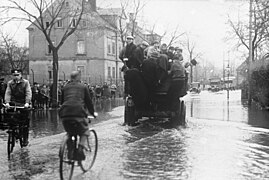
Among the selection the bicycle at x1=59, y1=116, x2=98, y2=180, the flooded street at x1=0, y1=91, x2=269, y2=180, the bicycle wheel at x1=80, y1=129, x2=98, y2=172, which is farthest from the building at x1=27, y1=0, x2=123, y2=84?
the bicycle at x1=59, y1=116, x2=98, y2=180

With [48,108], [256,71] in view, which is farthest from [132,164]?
[48,108]

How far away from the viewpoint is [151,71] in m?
15.0

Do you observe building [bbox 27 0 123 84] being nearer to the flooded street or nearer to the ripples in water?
the flooded street

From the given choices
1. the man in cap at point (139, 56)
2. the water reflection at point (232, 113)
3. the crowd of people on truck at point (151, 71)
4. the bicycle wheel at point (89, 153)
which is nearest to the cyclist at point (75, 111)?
the bicycle wheel at point (89, 153)

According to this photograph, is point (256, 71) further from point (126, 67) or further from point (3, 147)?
point (3, 147)

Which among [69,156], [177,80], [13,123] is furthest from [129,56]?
[69,156]

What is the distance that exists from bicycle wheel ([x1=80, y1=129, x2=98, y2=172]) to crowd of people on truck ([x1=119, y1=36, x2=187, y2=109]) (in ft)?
19.2

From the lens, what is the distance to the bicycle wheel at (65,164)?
25.6ft

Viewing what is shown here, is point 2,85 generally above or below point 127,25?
below

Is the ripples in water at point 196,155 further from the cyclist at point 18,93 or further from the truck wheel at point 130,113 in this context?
the cyclist at point 18,93

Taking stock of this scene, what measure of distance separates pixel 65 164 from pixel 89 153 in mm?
950

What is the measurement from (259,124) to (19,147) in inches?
413

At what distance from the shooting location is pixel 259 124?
18625mm

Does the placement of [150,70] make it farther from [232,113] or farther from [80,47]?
[80,47]
